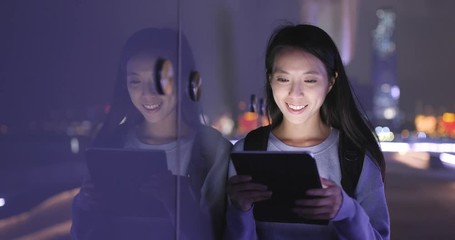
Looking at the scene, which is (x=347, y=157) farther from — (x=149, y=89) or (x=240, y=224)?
(x=149, y=89)

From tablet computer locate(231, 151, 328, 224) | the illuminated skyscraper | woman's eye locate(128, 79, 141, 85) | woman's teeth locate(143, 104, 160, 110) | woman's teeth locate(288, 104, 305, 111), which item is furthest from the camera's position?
the illuminated skyscraper

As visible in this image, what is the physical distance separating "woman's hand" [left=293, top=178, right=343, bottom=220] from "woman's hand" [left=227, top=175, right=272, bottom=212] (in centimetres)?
9

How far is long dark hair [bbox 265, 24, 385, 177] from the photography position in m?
1.80

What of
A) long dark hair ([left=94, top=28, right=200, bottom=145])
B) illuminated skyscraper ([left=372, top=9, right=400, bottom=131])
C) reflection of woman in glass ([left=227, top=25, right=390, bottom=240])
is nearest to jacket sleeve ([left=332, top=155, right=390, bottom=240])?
reflection of woman in glass ([left=227, top=25, right=390, bottom=240])

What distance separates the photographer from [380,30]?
14.5ft

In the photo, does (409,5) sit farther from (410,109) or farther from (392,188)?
(392,188)

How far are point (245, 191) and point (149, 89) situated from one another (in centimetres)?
52

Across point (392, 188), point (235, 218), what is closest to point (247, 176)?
point (235, 218)

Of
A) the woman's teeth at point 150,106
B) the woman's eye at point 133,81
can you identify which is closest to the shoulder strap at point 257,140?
the woman's teeth at point 150,106

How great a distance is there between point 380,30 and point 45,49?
12.9 ft

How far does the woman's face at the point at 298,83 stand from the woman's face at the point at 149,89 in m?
0.51

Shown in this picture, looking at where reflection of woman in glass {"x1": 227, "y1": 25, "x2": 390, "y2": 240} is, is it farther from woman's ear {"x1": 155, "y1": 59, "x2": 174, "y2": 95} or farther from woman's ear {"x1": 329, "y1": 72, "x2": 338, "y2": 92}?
woman's ear {"x1": 155, "y1": 59, "x2": 174, "y2": 95}

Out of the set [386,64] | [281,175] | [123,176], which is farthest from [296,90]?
[386,64]

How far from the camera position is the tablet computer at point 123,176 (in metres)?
0.94
